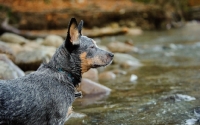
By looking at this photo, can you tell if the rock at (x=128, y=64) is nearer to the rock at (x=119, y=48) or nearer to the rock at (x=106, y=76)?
the rock at (x=106, y=76)

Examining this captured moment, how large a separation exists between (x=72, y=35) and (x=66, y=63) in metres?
0.41

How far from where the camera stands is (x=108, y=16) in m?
24.8

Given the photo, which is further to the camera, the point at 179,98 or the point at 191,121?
the point at 179,98

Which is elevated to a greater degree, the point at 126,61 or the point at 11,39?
the point at 11,39

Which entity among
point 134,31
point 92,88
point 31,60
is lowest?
point 92,88

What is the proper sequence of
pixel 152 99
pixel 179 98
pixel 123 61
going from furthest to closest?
1. pixel 123 61
2. pixel 152 99
3. pixel 179 98

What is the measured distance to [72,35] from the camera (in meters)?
4.60

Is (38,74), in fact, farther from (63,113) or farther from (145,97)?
(145,97)

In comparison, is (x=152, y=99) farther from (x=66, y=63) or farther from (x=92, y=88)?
(x=66, y=63)

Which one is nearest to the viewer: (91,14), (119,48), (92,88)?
(92,88)

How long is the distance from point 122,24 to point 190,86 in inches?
678

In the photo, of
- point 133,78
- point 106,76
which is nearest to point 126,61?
point 106,76

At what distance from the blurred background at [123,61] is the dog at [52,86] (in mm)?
1563

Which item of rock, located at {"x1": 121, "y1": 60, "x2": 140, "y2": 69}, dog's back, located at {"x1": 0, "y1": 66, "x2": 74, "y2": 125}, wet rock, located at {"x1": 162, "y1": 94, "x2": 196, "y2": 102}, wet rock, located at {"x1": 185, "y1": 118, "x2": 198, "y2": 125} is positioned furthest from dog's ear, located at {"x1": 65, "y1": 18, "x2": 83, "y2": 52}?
rock, located at {"x1": 121, "y1": 60, "x2": 140, "y2": 69}
